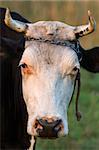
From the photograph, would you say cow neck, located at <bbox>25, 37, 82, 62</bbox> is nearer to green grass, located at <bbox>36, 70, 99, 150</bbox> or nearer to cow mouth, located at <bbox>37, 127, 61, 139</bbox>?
cow mouth, located at <bbox>37, 127, 61, 139</bbox>

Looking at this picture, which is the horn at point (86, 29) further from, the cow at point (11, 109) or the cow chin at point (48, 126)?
the cow chin at point (48, 126)

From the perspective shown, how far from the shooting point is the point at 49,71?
5.71 m

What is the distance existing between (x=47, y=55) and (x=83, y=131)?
365cm

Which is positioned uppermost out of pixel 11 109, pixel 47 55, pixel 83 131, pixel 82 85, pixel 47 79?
pixel 47 55

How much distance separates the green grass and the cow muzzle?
2.99 metres

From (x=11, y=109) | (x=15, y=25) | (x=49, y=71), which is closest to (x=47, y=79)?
(x=49, y=71)

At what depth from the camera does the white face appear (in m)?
5.57

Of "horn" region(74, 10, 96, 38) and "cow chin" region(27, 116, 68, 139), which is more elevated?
"horn" region(74, 10, 96, 38)

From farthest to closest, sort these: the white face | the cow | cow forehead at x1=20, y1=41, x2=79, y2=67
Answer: the cow
cow forehead at x1=20, y1=41, x2=79, y2=67
the white face

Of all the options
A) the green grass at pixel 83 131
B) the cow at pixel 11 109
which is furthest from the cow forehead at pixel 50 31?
the green grass at pixel 83 131

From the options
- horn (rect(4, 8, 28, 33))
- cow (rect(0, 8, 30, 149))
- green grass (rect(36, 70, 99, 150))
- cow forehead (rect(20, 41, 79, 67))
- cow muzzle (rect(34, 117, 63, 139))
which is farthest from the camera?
green grass (rect(36, 70, 99, 150))

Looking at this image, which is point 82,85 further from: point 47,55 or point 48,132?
point 48,132

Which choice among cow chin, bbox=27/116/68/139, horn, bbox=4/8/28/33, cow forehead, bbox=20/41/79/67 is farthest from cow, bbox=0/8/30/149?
cow chin, bbox=27/116/68/139

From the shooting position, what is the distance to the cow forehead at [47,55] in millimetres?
5762
